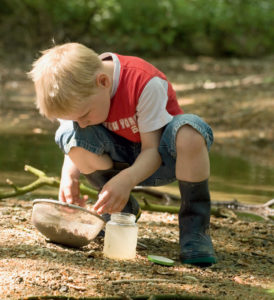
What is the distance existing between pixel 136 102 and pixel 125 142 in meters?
0.23

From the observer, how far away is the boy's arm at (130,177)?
7.36ft

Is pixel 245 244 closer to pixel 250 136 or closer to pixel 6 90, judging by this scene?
pixel 250 136

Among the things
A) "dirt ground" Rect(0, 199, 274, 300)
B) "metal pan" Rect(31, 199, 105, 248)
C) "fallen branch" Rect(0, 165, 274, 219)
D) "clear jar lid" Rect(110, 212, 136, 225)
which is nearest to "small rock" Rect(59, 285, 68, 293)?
"dirt ground" Rect(0, 199, 274, 300)

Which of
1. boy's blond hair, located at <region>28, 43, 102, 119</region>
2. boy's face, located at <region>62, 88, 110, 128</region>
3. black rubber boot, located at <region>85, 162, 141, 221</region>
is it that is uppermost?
boy's blond hair, located at <region>28, 43, 102, 119</region>

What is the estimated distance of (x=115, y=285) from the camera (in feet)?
6.37

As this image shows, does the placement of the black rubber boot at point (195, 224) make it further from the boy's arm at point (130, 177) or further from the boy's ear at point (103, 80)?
the boy's ear at point (103, 80)

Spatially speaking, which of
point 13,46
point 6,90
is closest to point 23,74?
point 6,90

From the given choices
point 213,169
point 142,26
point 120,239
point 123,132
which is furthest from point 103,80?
point 142,26

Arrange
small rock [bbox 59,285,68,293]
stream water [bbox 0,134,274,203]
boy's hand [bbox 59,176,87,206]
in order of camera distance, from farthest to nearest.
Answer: stream water [bbox 0,134,274,203]
boy's hand [bbox 59,176,87,206]
small rock [bbox 59,285,68,293]

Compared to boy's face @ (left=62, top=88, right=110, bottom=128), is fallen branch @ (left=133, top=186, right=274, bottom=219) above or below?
below

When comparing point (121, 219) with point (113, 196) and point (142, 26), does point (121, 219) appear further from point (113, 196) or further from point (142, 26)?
point (142, 26)

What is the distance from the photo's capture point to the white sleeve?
2.40 meters

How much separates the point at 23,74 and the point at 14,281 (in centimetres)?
848

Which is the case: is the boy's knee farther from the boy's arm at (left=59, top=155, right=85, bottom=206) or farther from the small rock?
the small rock
